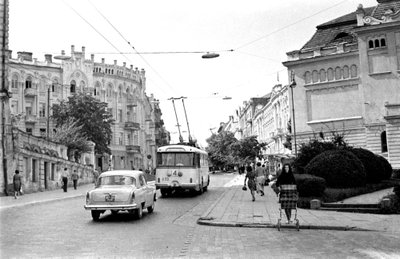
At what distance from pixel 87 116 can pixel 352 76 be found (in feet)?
111

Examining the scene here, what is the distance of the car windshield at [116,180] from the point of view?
16.8 meters

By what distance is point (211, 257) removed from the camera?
9250mm

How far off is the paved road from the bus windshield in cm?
1145

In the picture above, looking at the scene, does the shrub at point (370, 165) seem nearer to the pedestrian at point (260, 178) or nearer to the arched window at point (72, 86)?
the pedestrian at point (260, 178)

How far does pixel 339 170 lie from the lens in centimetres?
2359

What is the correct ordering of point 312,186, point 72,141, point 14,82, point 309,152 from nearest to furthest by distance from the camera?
point 312,186
point 309,152
point 72,141
point 14,82

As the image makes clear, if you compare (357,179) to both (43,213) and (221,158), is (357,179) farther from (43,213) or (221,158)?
(221,158)

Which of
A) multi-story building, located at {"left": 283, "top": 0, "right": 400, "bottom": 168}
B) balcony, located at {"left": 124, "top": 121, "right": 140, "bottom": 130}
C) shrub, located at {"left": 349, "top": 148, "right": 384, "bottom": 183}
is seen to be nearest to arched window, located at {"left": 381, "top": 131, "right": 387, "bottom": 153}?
multi-story building, located at {"left": 283, "top": 0, "right": 400, "bottom": 168}

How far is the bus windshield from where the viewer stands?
27.5m

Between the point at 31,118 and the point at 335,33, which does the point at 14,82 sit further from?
the point at 335,33

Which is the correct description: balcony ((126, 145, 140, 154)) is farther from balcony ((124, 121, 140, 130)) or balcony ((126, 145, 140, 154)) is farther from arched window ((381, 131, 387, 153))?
arched window ((381, 131, 387, 153))

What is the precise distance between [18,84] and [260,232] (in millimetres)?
65173

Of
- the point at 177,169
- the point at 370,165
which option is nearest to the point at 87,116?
the point at 177,169

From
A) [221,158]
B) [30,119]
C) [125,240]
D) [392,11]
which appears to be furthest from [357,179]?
[221,158]
